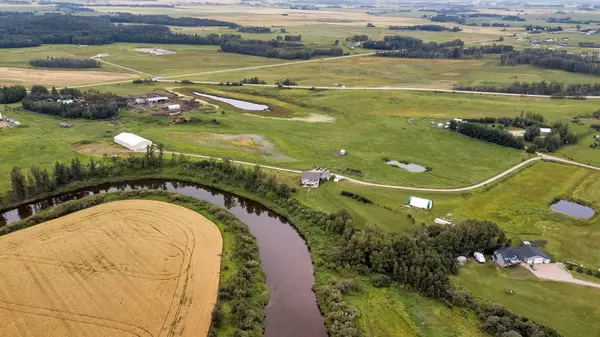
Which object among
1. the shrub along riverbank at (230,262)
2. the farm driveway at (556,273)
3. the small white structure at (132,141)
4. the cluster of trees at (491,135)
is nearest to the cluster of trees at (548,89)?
the cluster of trees at (491,135)

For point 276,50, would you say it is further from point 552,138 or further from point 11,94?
point 552,138

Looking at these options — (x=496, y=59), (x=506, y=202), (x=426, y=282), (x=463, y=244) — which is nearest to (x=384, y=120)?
(x=506, y=202)

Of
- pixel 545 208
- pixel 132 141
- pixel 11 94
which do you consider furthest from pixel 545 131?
pixel 11 94

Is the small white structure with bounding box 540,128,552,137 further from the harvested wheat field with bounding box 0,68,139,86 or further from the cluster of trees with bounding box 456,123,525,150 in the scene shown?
the harvested wheat field with bounding box 0,68,139,86

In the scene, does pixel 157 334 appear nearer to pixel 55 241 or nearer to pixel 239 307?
pixel 239 307

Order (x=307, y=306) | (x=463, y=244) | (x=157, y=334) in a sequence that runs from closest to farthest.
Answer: (x=157, y=334) < (x=307, y=306) < (x=463, y=244)

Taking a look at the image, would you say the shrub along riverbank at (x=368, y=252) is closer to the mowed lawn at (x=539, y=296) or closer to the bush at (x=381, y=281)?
the bush at (x=381, y=281)

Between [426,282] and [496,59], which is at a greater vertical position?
[496,59]
